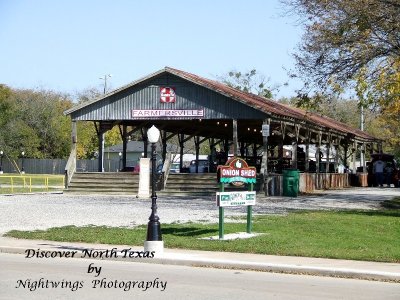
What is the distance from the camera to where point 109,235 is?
1752cm

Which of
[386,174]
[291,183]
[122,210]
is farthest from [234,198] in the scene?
[386,174]

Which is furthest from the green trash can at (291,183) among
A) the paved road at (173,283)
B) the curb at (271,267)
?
the paved road at (173,283)

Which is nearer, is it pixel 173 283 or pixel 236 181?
pixel 173 283

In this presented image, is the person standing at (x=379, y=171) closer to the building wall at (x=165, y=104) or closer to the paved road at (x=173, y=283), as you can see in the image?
the building wall at (x=165, y=104)

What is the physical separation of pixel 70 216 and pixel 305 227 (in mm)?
8025

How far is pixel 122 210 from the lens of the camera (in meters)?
25.1

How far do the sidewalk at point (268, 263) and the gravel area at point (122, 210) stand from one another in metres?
4.90

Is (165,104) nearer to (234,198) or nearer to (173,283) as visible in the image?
(234,198)

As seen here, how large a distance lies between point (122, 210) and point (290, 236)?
934 centimetres

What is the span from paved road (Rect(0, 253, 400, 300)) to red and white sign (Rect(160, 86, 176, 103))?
2282 cm

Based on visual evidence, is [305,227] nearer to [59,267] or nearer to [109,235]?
[109,235]

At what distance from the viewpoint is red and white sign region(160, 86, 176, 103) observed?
36438 millimetres

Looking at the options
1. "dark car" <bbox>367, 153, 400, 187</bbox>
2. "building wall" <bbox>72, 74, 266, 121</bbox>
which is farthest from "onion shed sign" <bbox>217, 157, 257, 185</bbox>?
"dark car" <bbox>367, 153, 400, 187</bbox>

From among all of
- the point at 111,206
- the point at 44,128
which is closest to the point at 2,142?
the point at 44,128
